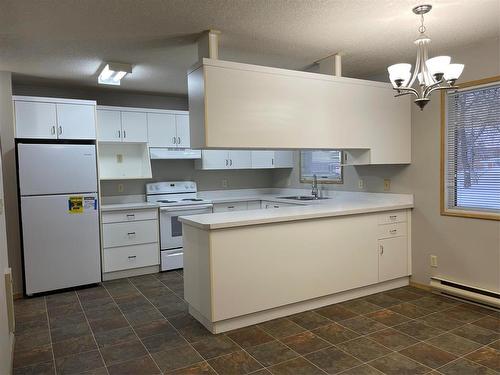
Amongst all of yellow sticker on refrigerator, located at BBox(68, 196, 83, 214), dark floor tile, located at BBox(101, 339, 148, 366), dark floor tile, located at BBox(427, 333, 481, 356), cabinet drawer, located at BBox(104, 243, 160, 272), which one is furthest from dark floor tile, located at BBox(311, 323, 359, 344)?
yellow sticker on refrigerator, located at BBox(68, 196, 83, 214)

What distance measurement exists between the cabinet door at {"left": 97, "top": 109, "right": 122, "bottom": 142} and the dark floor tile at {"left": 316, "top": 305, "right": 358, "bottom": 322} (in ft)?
10.8

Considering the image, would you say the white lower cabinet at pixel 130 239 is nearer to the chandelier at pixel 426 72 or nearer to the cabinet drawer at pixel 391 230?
the cabinet drawer at pixel 391 230

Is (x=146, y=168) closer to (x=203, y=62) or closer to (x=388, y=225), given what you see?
(x=203, y=62)

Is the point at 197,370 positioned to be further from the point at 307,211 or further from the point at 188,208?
the point at 188,208

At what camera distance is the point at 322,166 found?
5262 mm

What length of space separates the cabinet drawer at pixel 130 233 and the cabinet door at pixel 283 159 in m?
2.15

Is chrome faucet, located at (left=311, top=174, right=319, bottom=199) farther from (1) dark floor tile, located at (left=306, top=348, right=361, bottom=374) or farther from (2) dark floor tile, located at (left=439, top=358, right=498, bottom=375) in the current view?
(2) dark floor tile, located at (left=439, top=358, right=498, bottom=375)

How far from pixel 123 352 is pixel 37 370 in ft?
1.81

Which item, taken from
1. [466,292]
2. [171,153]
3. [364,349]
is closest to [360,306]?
[364,349]

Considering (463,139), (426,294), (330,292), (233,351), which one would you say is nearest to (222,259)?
(233,351)

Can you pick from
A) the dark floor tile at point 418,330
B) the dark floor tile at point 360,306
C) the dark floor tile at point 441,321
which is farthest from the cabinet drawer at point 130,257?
the dark floor tile at point 441,321

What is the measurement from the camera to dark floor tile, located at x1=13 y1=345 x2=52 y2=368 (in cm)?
262

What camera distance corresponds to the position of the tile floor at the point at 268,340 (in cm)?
250

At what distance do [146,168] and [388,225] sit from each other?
125 inches
